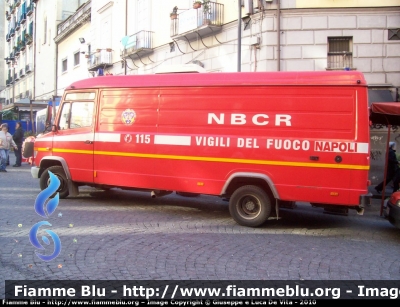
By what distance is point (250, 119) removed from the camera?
7902 mm

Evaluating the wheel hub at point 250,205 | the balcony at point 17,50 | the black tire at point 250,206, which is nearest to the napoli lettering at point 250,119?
the black tire at point 250,206

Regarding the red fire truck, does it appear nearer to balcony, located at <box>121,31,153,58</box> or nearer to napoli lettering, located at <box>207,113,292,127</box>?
napoli lettering, located at <box>207,113,292,127</box>

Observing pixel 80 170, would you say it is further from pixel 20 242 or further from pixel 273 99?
pixel 273 99

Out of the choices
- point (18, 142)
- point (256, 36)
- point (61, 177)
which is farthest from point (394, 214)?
point (18, 142)

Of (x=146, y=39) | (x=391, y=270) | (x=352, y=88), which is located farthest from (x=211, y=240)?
(x=146, y=39)

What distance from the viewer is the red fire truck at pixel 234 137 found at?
737 centimetres

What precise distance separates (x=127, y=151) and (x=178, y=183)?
127cm

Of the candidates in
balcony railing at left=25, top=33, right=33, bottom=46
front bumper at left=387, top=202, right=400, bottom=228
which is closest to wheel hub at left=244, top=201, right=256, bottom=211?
front bumper at left=387, top=202, right=400, bottom=228

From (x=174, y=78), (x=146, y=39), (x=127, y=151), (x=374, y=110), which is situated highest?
(x=146, y=39)

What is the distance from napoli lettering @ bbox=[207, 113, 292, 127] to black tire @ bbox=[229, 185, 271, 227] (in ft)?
3.69

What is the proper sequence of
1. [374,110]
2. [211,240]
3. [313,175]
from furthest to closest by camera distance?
[374,110] → [313,175] → [211,240]

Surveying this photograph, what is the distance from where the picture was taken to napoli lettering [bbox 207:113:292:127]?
769 cm

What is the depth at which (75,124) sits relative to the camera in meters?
9.88

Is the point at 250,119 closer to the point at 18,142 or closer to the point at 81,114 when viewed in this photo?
the point at 81,114
